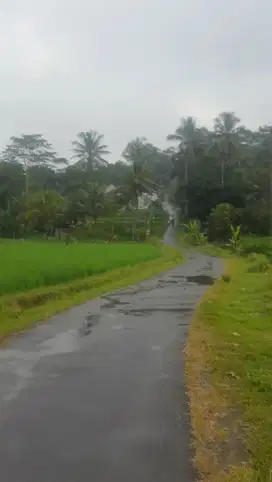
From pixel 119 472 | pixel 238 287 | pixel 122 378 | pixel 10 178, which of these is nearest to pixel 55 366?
pixel 122 378

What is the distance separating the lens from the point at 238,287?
21547mm

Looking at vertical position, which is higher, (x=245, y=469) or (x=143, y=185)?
(x=143, y=185)

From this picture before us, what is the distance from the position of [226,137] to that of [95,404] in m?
64.5

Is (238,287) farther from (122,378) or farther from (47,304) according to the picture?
(122,378)

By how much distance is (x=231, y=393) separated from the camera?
6969mm

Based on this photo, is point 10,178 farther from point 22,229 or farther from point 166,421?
point 166,421

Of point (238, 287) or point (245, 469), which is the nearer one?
point (245, 469)

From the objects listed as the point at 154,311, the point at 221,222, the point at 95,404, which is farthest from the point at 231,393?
the point at 221,222

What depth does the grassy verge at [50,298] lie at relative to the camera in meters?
12.5

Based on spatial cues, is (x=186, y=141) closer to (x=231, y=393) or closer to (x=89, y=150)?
(x=89, y=150)

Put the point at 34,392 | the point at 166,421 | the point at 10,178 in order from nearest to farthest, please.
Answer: the point at 166,421
the point at 34,392
the point at 10,178

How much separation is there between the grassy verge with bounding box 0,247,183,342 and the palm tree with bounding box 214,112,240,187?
43700 millimetres

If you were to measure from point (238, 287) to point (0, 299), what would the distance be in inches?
403

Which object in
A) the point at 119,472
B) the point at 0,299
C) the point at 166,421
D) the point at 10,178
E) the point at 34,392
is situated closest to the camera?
the point at 119,472
